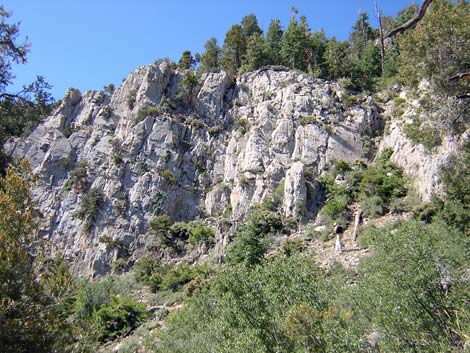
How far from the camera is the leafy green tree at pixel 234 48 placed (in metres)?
46.8

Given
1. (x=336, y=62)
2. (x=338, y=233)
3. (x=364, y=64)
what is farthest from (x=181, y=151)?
(x=364, y=64)

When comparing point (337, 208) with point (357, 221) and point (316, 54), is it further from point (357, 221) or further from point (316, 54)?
point (316, 54)

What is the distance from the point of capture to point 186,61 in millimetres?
47906

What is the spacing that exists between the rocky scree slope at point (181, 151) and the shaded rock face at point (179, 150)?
10 cm

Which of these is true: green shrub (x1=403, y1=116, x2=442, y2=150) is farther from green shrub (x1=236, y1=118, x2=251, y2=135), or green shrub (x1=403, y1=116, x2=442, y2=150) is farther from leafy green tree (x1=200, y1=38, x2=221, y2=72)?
leafy green tree (x1=200, y1=38, x2=221, y2=72)

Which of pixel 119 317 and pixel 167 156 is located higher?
pixel 167 156

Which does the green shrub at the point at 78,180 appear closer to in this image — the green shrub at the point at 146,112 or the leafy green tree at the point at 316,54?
the green shrub at the point at 146,112

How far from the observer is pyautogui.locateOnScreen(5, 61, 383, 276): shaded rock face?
31.8 m

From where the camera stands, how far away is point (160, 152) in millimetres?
36312

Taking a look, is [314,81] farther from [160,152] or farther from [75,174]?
[75,174]

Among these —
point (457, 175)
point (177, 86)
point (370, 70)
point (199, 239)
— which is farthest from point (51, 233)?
point (370, 70)

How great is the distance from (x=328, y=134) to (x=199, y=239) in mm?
14049

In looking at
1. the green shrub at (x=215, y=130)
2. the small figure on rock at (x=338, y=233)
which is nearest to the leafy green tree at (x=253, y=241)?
the small figure on rock at (x=338, y=233)

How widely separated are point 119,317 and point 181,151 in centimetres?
1805
